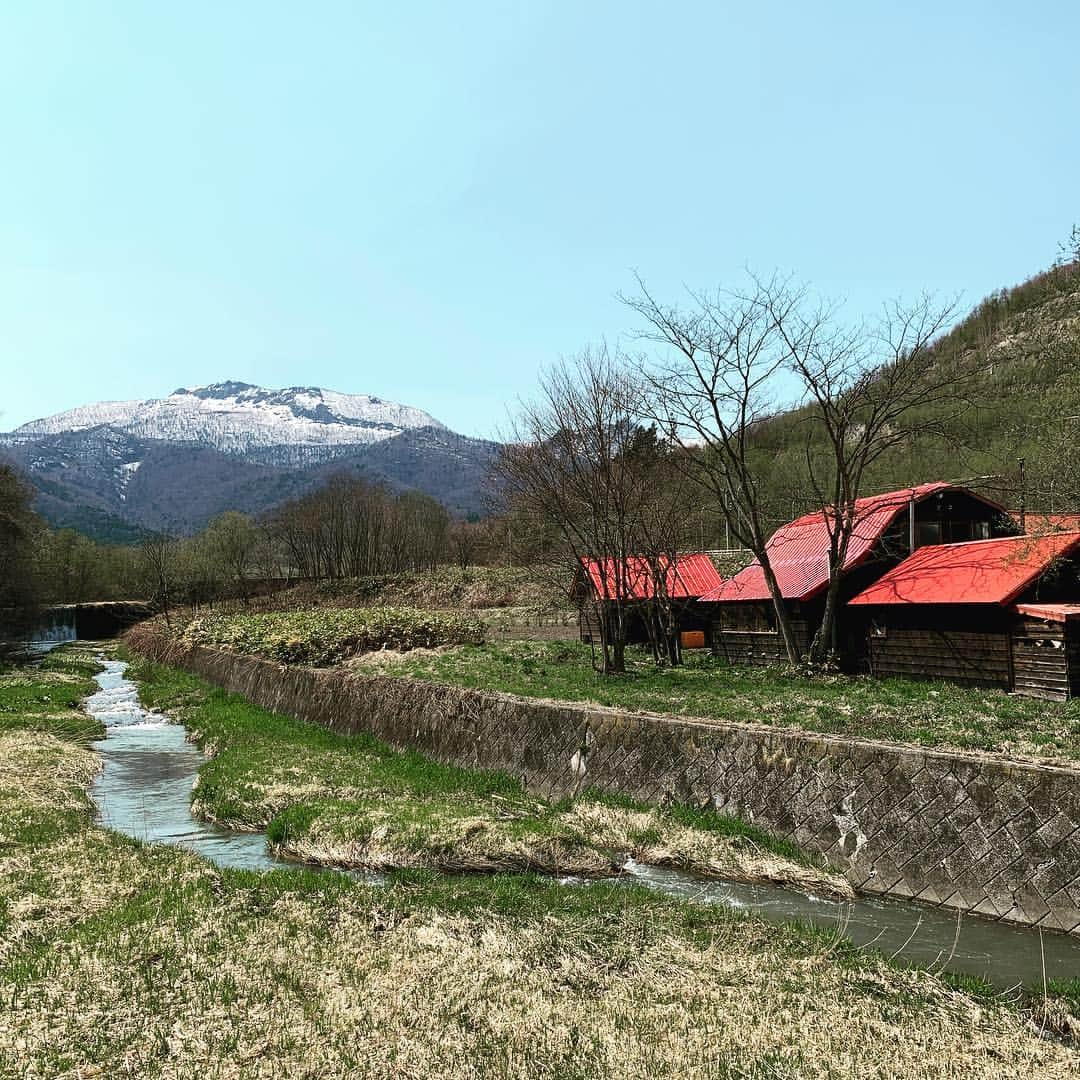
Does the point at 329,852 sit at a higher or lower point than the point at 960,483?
lower

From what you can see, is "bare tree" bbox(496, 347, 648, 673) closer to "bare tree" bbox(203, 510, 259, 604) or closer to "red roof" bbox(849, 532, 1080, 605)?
"red roof" bbox(849, 532, 1080, 605)

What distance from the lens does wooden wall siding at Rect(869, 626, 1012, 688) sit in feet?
68.0

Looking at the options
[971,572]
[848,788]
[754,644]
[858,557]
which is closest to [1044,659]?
[971,572]

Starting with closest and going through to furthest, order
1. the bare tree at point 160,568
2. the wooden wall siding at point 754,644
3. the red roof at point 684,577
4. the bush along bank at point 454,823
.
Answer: the bush along bank at point 454,823, the wooden wall siding at point 754,644, the red roof at point 684,577, the bare tree at point 160,568

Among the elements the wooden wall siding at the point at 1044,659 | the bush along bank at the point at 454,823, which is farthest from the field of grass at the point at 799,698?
the bush along bank at the point at 454,823

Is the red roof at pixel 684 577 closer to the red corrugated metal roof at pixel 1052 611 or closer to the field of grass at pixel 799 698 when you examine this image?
the field of grass at pixel 799 698

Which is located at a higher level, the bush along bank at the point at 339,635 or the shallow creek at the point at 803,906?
the bush along bank at the point at 339,635

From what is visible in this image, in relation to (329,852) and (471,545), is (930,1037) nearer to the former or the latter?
(329,852)

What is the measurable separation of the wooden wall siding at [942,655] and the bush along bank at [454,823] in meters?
11.7

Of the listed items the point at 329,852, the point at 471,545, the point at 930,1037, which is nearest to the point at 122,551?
the point at 471,545

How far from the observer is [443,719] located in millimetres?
18328

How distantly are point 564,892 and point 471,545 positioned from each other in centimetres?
6695

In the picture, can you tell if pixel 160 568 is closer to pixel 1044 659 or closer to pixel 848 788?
pixel 1044 659

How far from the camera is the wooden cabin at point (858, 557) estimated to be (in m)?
26.4
